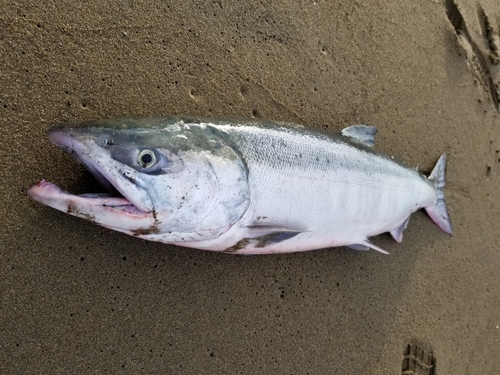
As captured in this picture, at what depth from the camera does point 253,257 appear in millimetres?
2988

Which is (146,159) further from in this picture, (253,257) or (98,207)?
(253,257)

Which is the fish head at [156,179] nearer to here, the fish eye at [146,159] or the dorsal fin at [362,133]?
the fish eye at [146,159]

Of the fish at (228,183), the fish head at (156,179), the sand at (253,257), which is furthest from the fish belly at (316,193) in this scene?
the sand at (253,257)

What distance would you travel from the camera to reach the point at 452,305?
3928 mm

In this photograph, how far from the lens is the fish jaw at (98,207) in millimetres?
2074

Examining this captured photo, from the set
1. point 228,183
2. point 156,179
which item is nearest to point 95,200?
point 156,179

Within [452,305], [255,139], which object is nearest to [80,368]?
[255,139]

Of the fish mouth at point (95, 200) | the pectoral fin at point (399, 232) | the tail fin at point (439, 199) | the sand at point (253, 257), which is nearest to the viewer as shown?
the fish mouth at point (95, 200)

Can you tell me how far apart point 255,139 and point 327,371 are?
6.18 ft

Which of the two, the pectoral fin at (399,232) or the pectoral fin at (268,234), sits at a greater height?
the pectoral fin at (399,232)

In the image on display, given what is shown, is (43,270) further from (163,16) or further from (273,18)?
(273,18)

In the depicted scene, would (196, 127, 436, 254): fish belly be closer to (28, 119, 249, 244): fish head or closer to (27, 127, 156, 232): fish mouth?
(28, 119, 249, 244): fish head

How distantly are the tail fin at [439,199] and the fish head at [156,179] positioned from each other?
7.09 ft

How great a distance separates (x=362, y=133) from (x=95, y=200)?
205 cm
